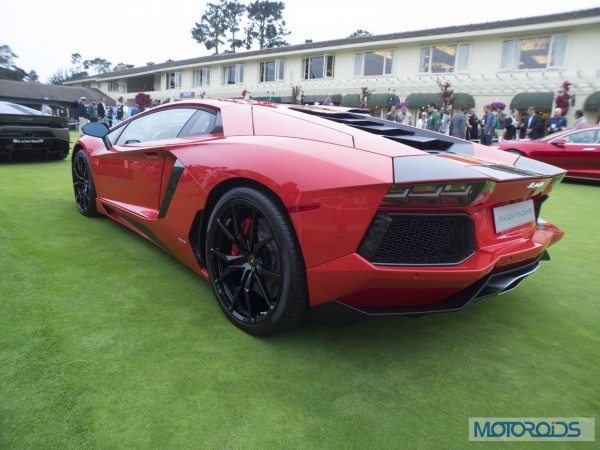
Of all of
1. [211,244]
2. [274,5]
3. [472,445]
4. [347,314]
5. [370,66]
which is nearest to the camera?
[472,445]

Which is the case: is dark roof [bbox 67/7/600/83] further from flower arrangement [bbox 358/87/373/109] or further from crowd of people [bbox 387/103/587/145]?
crowd of people [bbox 387/103/587/145]

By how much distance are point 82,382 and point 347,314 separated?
43.1 inches

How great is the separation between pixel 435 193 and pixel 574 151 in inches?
320

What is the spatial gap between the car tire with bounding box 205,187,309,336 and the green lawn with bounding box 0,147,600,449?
0.14 metres

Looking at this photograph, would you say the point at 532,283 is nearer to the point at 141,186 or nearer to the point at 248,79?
the point at 141,186

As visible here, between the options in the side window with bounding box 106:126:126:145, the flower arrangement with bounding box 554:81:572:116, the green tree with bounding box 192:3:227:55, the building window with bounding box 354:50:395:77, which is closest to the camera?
the side window with bounding box 106:126:126:145

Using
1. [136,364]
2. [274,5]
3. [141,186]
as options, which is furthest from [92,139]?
[274,5]

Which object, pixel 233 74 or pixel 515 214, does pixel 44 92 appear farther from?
pixel 515 214

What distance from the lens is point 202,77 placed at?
1362 inches

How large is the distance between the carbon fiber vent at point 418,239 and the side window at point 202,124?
4.07 ft

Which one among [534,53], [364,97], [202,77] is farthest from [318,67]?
[202,77]

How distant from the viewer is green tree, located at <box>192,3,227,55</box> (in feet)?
198

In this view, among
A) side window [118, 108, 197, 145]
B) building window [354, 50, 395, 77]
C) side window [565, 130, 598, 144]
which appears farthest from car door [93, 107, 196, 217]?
building window [354, 50, 395, 77]

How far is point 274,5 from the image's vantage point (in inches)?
2359
